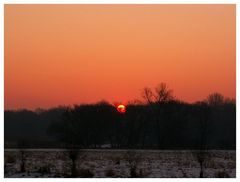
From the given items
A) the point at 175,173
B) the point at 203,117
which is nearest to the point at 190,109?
the point at 203,117

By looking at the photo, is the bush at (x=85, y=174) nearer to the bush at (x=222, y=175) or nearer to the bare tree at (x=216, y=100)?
the bush at (x=222, y=175)

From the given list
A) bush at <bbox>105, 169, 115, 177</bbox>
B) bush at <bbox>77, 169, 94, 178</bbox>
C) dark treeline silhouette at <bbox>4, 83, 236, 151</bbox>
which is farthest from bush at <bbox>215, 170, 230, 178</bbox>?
dark treeline silhouette at <bbox>4, 83, 236, 151</bbox>

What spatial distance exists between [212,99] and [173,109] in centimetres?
1442

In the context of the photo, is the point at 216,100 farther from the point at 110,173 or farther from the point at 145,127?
the point at 110,173

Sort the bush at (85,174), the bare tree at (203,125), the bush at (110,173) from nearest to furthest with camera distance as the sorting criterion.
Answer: the bush at (85,174) → the bush at (110,173) → the bare tree at (203,125)

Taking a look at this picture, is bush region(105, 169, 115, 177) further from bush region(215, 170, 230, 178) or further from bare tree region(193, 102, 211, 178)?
bare tree region(193, 102, 211, 178)

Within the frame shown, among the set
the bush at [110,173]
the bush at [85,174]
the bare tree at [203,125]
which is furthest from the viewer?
the bare tree at [203,125]

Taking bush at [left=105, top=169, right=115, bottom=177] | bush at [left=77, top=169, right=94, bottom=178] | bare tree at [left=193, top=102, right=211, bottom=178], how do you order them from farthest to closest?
bare tree at [left=193, top=102, right=211, bottom=178] → bush at [left=105, top=169, right=115, bottom=177] → bush at [left=77, top=169, right=94, bottom=178]

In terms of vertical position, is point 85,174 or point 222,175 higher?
point 85,174

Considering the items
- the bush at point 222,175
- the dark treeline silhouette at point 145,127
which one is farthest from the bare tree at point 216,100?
the bush at point 222,175

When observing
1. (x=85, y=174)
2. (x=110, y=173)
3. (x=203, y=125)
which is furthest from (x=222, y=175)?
(x=203, y=125)

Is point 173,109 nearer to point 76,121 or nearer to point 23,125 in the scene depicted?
point 76,121

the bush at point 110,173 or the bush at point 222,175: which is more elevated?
the bush at point 110,173

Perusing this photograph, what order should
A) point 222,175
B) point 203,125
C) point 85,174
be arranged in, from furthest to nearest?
1. point 203,125
2. point 222,175
3. point 85,174
